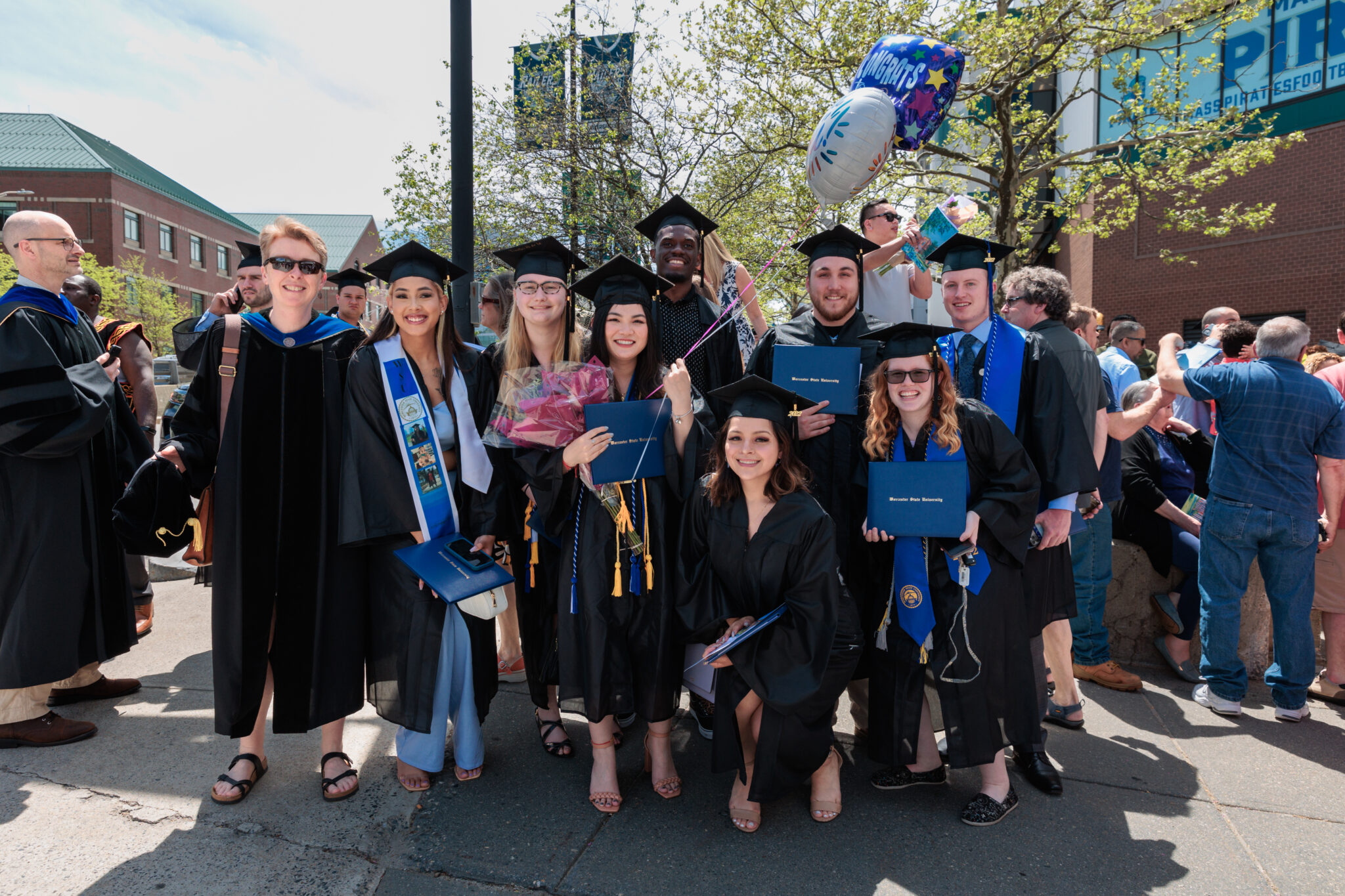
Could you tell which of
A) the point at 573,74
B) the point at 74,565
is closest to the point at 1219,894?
the point at 74,565

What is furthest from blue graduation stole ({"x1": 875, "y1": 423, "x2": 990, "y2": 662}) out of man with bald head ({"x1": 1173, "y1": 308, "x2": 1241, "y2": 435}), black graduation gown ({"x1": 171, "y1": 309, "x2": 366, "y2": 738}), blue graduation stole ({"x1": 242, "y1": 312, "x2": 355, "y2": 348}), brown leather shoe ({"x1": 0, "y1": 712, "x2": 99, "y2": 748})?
brown leather shoe ({"x1": 0, "y1": 712, "x2": 99, "y2": 748})

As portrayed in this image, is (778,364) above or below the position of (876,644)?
above

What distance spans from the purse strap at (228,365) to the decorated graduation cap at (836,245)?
239cm

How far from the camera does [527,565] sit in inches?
130

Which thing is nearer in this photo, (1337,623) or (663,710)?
(663,710)

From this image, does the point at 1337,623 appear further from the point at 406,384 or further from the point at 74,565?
the point at 74,565

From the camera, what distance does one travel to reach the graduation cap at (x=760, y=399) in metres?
2.85

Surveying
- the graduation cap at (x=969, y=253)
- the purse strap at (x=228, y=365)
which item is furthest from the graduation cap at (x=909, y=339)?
the purse strap at (x=228, y=365)

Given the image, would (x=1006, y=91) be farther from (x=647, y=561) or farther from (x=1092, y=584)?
(x=647, y=561)

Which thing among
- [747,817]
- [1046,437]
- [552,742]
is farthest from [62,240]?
[1046,437]

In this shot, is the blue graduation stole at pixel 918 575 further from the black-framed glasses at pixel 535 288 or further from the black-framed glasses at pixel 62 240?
the black-framed glasses at pixel 62 240

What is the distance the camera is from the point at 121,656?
458 cm

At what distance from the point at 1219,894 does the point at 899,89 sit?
3792mm

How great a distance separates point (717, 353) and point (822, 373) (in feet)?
2.29
